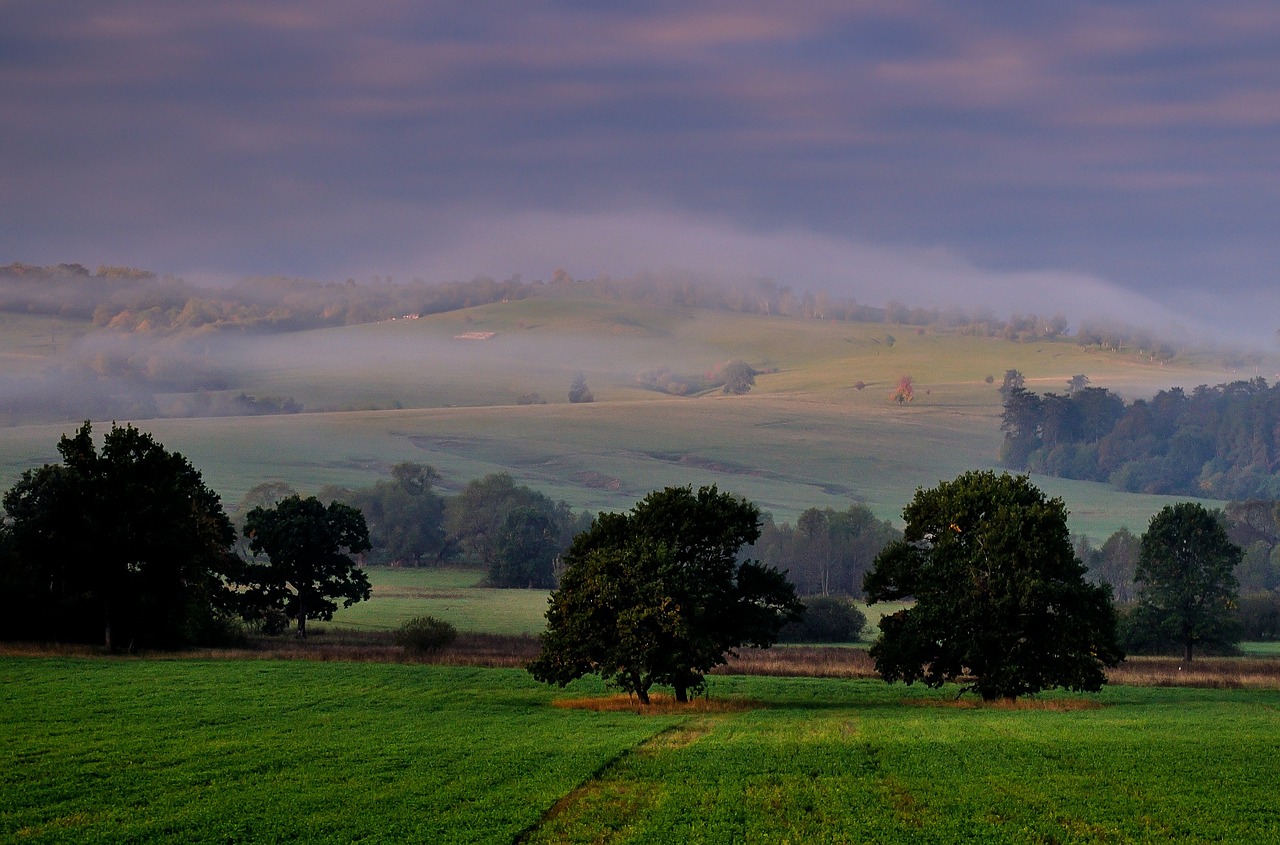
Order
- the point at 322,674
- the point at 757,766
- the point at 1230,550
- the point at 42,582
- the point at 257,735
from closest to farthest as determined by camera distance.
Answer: the point at 757,766
the point at 257,735
the point at 322,674
the point at 42,582
the point at 1230,550

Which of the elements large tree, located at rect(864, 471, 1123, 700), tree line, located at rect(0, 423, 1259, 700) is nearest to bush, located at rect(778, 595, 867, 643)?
tree line, located at rect(0, 423, 1259, 700)

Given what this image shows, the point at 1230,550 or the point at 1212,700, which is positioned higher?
the point at 1230,550

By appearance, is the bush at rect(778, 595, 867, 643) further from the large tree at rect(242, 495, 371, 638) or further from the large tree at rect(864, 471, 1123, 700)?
the large tree at rect(864, 471, 1123, 700)

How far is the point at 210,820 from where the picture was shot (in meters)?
25.5

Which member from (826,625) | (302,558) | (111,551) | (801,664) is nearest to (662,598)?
(801,664)

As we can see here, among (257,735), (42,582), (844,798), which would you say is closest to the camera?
(844,798)

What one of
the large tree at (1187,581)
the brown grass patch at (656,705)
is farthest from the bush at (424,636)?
the large tree at (1187,581)

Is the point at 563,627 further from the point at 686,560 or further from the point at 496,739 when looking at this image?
the point at 496,739

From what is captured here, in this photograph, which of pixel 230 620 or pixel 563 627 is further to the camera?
pixel 230 620

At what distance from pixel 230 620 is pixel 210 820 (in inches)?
2761

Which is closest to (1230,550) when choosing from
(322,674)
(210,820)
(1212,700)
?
(1212,700)

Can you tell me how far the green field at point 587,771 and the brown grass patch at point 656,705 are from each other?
189 centimetres

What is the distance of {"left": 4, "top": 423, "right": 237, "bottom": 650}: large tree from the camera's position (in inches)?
2985

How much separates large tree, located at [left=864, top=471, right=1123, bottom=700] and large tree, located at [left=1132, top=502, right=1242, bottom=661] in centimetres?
4277
